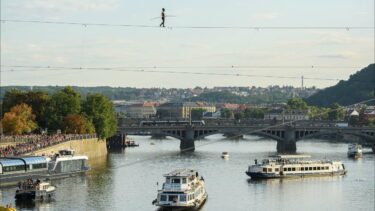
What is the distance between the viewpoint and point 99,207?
51.3m

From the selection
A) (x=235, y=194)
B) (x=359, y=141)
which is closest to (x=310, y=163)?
(x=235, y=194)

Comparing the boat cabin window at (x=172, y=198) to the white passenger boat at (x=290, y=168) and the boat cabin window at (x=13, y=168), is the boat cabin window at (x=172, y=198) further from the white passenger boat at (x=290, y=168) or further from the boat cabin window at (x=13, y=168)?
the white passenger boat at (x=290, y=168)

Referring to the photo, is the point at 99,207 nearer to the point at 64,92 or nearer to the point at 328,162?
the point at 328,162

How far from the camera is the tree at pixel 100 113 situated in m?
97.6

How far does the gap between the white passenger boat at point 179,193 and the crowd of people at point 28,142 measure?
17086 millimetres

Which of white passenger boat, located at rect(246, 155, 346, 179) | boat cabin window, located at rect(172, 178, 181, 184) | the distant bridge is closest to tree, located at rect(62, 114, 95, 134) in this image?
the distant bridge

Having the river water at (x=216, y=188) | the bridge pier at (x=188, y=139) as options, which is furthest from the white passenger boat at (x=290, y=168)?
the bridge pier at (x=188, y=139)

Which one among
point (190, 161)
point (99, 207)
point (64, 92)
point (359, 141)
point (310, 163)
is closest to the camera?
point (99, 207)

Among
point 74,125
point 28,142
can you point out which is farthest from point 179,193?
point 74,125

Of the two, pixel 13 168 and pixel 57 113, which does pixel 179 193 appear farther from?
pixel 57 113

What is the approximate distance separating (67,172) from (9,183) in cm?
792

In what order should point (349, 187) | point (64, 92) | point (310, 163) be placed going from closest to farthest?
point (349, 187) → point (310, 163) → point (64, 92)

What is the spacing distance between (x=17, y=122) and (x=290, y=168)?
2648 cm

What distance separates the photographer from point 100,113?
98688mm
